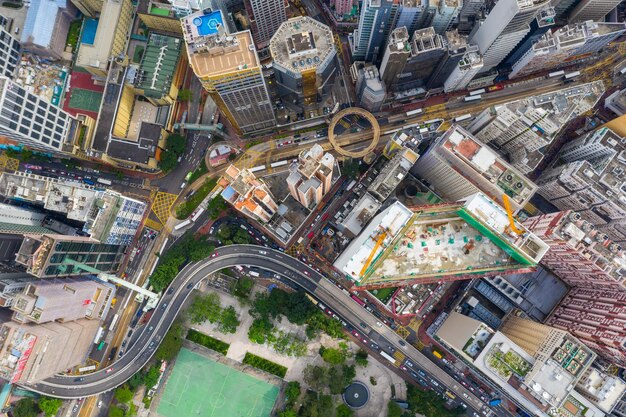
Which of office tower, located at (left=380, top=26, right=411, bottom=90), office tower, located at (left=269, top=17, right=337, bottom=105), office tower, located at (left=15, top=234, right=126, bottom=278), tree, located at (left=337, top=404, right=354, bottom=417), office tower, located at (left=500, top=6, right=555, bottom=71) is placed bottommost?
tree, located at (left=337, top=404, right=354, bottom=417)

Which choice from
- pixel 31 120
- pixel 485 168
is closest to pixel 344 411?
pixel 485 168

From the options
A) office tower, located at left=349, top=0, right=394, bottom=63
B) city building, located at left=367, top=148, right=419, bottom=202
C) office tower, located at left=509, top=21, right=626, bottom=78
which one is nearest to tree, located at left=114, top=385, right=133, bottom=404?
city building, located at left=367, top=148, right=419, bottom=202

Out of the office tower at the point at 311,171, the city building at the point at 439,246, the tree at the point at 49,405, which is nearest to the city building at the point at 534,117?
the city building at the point at 439,246

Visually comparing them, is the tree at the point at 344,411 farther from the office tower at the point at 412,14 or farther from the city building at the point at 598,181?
the office tower at the point at 412,14

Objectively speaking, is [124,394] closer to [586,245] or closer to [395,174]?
[395,174]

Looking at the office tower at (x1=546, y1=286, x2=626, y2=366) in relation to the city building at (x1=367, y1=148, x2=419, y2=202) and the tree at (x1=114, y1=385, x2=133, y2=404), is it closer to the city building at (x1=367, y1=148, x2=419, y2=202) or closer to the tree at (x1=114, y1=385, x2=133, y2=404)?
the city building at (x1=367, y1=148, x2=419, y2=202)
